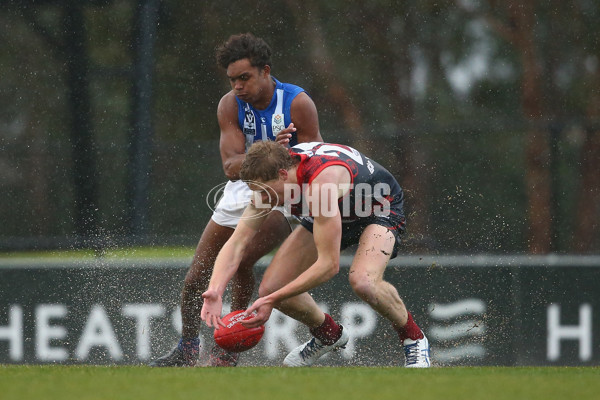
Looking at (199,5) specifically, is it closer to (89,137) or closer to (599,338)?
(89,137)

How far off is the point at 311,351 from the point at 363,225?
3.00 feet

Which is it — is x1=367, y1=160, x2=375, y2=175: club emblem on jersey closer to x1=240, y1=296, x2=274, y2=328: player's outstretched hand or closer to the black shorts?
the black shorts

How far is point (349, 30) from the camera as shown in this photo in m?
8.30

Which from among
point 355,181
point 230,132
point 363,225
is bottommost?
point 363,225

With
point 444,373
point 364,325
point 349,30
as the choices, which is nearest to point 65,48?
point 349,30

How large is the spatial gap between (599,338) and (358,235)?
2.71 meters

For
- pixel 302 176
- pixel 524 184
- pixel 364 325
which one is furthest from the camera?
pixel 524 184

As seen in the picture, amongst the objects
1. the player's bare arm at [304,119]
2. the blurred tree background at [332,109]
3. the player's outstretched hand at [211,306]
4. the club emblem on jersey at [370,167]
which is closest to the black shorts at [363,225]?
the club emblem on jersey at [370,167]

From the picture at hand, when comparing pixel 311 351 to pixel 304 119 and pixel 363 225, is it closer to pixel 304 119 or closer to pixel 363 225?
pixel 363 225

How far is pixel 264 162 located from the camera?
4.80 meters

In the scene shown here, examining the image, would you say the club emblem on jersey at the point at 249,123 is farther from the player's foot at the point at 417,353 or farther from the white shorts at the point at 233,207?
the player's foot at the point at 417,353

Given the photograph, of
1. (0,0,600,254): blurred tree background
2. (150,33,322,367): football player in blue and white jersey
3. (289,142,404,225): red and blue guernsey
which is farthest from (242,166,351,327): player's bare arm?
(0,0,600,254): blurred tree background

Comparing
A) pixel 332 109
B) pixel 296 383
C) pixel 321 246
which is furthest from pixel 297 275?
pixel 332 109

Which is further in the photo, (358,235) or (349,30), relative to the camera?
(349,30)
